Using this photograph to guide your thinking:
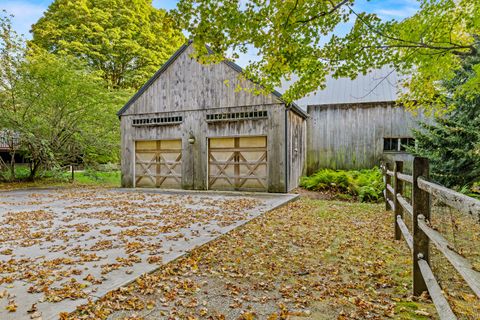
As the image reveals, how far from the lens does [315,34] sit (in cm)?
539

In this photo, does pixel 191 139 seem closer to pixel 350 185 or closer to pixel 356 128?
pixel 350 185

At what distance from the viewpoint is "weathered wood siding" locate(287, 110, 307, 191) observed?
10525 mm

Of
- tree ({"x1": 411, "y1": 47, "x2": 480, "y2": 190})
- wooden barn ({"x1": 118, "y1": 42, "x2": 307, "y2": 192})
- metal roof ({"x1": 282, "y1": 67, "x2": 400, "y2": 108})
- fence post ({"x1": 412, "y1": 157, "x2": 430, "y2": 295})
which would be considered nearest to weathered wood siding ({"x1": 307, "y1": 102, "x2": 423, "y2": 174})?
metal roof ({"x1": 282, "y1": 67, "x2": 400, "y2": 108})

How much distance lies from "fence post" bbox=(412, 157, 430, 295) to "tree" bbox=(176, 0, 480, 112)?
3.24 m

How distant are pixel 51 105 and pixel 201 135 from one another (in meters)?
7.22

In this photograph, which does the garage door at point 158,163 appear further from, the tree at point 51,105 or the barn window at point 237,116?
the tree at point 51,105

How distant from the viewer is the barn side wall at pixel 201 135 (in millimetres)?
10133

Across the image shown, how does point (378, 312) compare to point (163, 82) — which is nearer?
point (378, 312)

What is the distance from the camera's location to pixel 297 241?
190 inches

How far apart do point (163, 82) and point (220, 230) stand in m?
8.40

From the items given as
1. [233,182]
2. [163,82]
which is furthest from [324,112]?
[163,82]

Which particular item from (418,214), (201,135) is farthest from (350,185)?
(418,214)

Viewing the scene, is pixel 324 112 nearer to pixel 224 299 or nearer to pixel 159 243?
pixel 159 243

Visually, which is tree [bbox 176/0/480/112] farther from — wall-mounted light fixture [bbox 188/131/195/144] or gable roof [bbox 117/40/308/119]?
wall-mounted light fixture [bbox 188/131/195/144]
